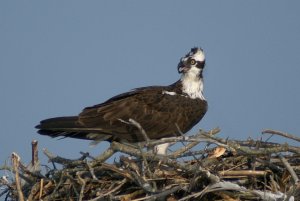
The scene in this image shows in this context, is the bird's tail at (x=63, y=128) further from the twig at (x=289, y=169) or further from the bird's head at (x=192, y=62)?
the twig at (x=289, y=169)

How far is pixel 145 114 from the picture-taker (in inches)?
367

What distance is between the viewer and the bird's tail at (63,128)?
867 cm

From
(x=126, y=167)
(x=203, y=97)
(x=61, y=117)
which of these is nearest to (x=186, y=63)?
(x=203, y=97)

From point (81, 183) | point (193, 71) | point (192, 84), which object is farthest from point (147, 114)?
point (81, 183)

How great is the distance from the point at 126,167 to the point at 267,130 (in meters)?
1.50

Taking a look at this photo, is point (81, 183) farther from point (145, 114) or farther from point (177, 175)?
point (145, 114)

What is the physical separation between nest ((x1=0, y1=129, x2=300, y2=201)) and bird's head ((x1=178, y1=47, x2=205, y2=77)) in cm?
222

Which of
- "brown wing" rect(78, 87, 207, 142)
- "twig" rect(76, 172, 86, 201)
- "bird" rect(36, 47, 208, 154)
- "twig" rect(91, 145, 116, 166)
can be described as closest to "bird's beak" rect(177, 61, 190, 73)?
"bird" rect(36, 47, 208, 154)

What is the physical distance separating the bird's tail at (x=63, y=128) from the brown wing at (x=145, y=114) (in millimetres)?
91

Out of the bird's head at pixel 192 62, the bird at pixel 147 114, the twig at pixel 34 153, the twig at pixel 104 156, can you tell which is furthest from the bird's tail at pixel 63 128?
the bird's head at pixel 192 62

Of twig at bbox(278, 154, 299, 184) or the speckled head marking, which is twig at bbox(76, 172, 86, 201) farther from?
the speckled head marking

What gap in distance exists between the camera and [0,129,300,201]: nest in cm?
696

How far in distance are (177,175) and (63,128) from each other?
1.97 m

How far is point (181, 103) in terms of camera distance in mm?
9539
